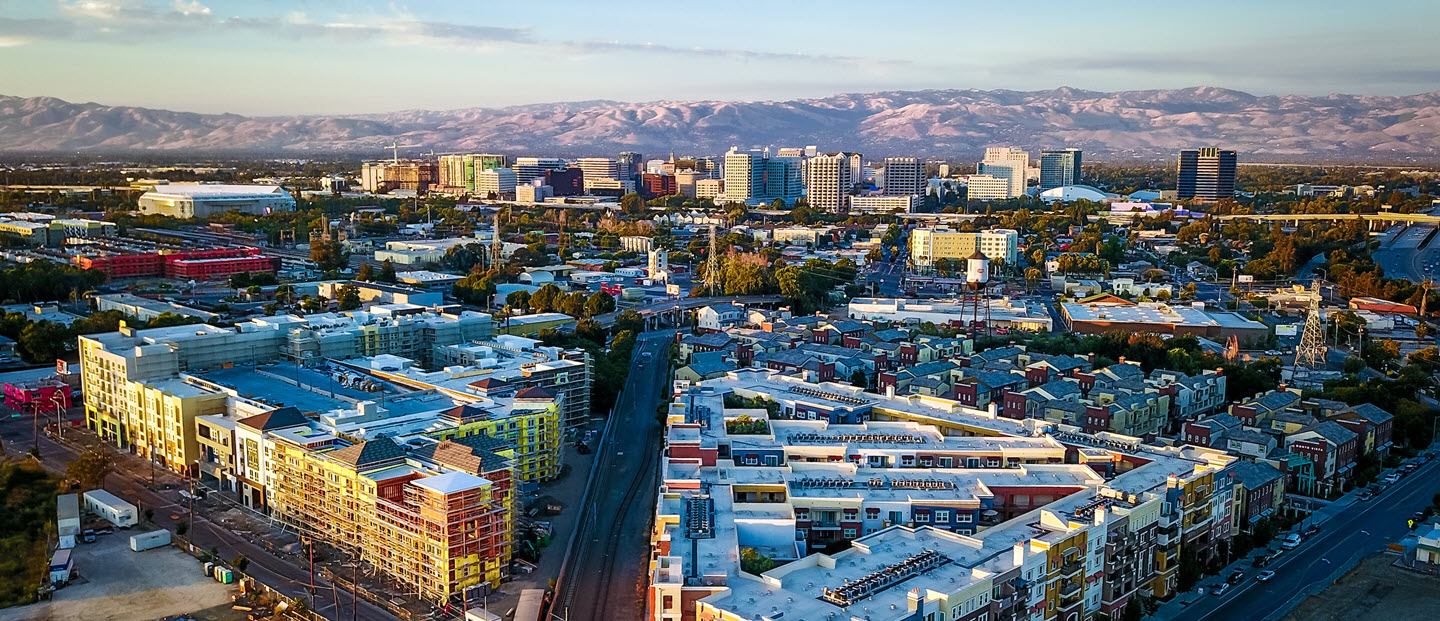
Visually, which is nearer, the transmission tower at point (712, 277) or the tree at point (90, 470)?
the tree at point (90, 470)

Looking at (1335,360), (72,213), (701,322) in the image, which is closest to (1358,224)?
(1335,360)

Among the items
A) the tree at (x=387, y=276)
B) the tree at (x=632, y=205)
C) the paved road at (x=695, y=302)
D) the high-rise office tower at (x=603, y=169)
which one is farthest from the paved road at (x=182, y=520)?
the high-rise office tower at (x=603, y=169)

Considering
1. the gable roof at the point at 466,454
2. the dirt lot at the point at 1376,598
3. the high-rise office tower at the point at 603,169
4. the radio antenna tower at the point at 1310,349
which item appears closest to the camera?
the dirt lot at the point at 1376,598

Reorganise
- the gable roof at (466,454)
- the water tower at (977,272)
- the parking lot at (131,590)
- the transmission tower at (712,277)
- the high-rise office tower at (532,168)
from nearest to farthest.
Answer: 1. the parking lot at (131,590)
2. the gable roof at (466,454)
3. the transmission tower at (712,277)
4. the water tower at (977,272)
5. the high-rise office tower at (532,168)

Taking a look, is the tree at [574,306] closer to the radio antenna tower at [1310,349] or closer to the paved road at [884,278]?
the paved road at [884,278]

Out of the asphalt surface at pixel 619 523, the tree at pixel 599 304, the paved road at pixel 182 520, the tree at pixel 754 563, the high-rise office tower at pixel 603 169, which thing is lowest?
the paved road at pixel 182 520

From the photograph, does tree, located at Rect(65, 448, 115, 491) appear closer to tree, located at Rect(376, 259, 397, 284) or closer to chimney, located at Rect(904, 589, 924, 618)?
chimney, located at Rect(904, 589, 924, 618)

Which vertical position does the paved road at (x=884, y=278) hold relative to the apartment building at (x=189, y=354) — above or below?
below

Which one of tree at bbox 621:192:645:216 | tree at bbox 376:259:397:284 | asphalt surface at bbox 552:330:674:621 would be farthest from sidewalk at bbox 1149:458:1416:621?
tree at bbox 621:192:645:216
